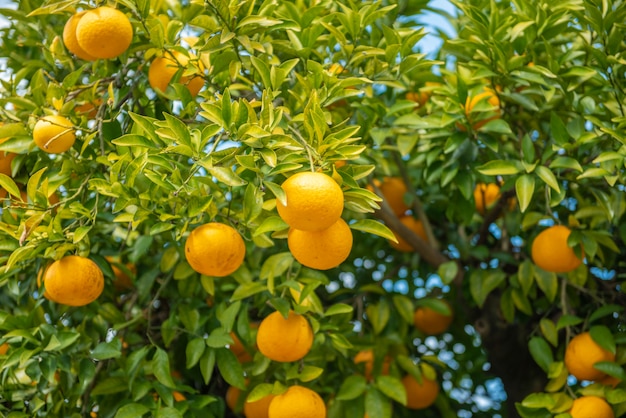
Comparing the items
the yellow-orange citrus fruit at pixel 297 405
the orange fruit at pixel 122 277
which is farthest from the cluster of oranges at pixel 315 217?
the orange fruit at pixel 122 277

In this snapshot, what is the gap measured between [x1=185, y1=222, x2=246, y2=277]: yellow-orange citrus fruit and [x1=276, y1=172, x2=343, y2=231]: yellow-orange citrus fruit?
225 millimetres

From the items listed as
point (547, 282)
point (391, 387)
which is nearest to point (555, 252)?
point (547, 282)

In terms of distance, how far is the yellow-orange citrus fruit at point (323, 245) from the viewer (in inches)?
58.5

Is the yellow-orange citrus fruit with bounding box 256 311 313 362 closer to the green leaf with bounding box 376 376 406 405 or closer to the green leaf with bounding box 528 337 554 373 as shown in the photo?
the green leaf with bounding box 376 376 406 405

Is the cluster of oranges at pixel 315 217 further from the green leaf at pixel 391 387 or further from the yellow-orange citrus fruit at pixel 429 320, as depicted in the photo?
the yellow-orange citrus fruit at pixel 429 320

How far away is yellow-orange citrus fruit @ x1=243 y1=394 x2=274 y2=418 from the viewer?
1.94 meters

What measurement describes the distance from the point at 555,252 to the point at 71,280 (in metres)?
1.17

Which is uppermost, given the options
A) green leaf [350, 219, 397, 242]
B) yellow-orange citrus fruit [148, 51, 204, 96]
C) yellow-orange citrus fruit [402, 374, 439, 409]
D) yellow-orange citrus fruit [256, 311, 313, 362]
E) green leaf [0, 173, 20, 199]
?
yellow-orange citrus fruit [148, 51, 204, 96]

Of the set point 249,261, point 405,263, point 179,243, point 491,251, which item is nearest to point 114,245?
point 179,243

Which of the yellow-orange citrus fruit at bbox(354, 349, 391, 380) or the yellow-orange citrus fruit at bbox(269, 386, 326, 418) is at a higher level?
the yellow-orange citrus fruit at bbox(269, 386, 326, 418)

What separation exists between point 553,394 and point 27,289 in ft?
4.59

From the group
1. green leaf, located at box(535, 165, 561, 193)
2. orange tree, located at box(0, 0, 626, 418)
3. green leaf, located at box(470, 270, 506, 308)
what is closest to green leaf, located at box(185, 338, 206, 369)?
orange tree, located at box(0, 0, 626, 418)

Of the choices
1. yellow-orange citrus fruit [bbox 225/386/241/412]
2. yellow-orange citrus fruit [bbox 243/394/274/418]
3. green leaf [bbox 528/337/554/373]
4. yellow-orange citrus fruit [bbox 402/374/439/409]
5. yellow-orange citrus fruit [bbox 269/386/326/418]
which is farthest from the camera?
yellow-orange citrus fruit [bbox 402/374/439/409]

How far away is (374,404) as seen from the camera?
2006mm
